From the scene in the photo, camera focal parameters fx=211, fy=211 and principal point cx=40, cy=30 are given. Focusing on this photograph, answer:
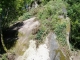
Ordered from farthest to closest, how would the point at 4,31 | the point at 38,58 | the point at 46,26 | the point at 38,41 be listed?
the point at 4,31 < the point at 46,26 < the point at 38,41 < the point at 38,58

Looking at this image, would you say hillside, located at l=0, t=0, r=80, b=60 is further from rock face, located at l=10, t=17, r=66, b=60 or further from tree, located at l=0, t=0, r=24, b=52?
tree, located at l=0, t=0, r=24, b=52

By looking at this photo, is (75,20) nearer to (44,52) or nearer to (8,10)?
A: (44,52)

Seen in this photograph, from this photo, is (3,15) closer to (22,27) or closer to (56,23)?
(22,27)

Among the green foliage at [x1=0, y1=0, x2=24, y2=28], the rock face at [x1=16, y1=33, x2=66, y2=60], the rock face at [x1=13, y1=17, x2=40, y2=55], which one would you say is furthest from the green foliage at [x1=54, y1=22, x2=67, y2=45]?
the green foliage at [x1=0, y1=0, x2=24, y2=28]

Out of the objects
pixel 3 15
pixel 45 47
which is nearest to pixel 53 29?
pixel 45 47

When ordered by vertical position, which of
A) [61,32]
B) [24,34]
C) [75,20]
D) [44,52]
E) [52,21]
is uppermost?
[52,21]

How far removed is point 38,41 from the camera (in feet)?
57.7

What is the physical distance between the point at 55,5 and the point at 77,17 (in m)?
4.92

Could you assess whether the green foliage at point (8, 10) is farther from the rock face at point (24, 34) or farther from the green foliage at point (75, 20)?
the green foliage at point (75, 20)

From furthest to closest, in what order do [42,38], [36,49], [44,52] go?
[42,38]
[36,49]
[44,52]

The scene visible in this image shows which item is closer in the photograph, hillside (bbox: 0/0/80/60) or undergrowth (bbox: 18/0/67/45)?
hillside (bbox: 0/0/80/60)

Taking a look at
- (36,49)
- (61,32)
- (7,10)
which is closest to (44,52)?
(36,49)

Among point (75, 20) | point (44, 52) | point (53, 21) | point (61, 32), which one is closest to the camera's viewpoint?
point (44, 52)

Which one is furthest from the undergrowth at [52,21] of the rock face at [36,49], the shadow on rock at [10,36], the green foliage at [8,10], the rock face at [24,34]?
the green foliage at [8,10]
